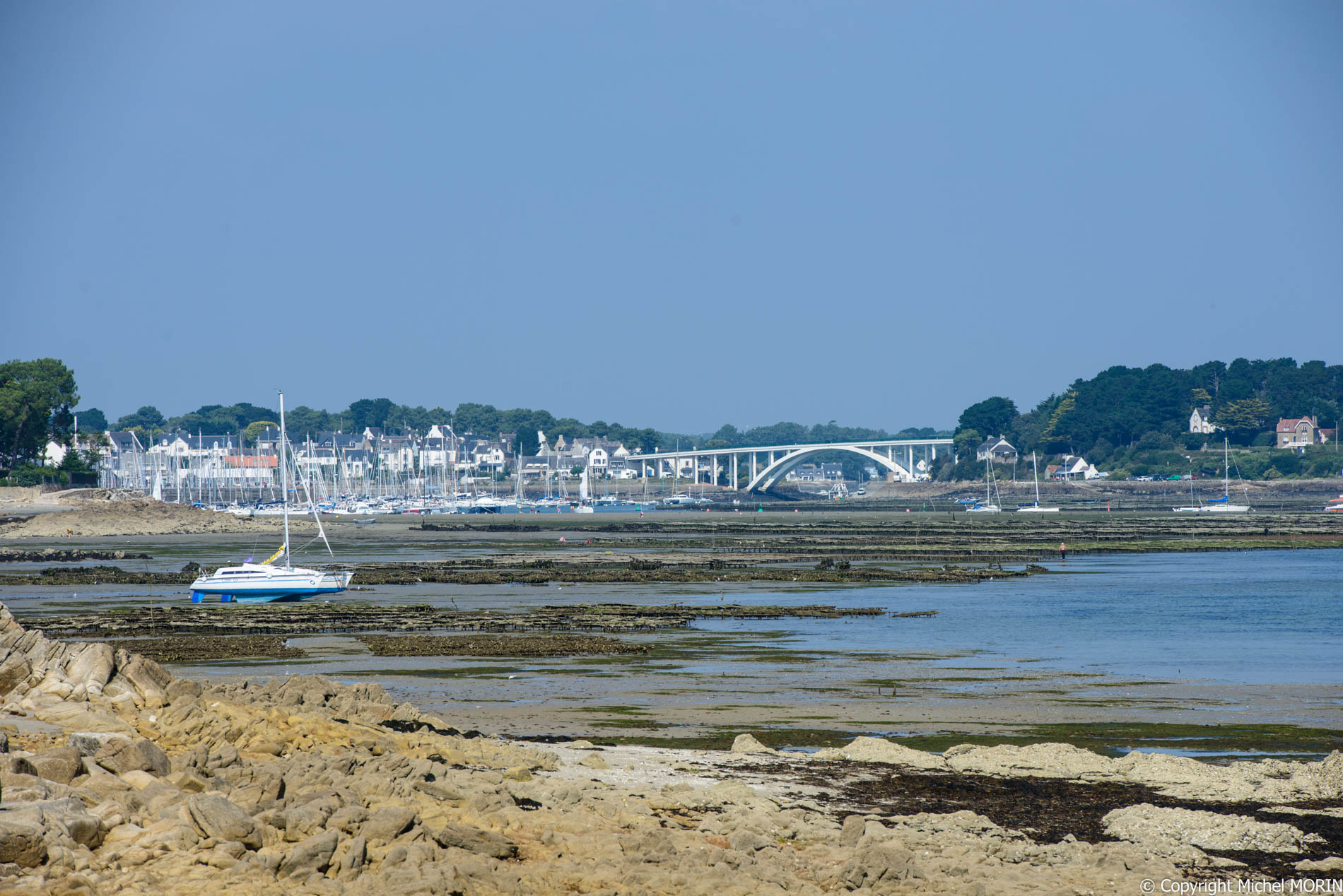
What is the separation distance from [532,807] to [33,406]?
10896 centimetres

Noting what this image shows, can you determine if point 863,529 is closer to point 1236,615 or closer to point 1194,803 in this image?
point 1236,615

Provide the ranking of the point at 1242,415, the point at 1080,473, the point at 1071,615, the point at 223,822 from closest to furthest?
the point at 223,822
the point at 1071,615
the point at 1242,415
the point at 1080,473

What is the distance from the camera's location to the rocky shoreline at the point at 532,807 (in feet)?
30.4

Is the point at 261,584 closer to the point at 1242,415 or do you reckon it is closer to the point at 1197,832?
the point at 1197,832

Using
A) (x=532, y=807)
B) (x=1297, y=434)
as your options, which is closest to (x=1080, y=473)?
(x=1297, y=434)

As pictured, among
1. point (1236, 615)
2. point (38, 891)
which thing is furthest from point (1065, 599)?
point (38, 891)

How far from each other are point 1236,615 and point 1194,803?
78.3 feet

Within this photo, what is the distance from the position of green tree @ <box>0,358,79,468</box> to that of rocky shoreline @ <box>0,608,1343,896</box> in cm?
10103

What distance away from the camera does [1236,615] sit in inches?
1361

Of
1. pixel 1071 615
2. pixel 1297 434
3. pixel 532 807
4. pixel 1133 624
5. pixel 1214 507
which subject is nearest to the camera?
pixel 532 807

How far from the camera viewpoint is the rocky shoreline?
364 inches

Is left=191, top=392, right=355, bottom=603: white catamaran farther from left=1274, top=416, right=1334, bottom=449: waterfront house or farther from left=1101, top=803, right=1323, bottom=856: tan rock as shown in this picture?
left=1274, top=416, right=1334, bottom=449: waterfront house

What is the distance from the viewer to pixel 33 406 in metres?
106

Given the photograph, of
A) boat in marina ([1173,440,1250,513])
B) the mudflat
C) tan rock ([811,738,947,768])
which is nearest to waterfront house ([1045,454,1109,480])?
boat in marina ([1173,440,1250,513])
